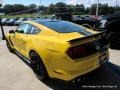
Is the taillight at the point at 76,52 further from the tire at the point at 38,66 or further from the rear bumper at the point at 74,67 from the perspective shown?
the tire at the point at 38,66

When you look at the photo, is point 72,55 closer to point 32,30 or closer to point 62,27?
point 62,27

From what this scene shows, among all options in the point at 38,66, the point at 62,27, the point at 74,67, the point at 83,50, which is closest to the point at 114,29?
the point at 62,27

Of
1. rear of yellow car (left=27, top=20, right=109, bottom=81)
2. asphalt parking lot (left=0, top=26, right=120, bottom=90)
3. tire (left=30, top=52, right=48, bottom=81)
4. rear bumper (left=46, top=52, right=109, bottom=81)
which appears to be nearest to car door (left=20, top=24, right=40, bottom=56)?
tire (left=30, top=52, right=48, bottom=81)

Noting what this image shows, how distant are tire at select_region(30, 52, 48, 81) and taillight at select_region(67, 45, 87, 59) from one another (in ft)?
3.18

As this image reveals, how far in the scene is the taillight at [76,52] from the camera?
14.4 feet

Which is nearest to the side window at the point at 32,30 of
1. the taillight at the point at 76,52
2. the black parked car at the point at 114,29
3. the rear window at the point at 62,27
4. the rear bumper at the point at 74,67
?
the rear window at the point at 62,27

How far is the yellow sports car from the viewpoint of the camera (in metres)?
4.41

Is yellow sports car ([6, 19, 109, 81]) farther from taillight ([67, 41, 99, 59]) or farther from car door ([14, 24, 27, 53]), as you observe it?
car door ([14, 24, 27, 53])

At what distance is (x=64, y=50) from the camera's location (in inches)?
173

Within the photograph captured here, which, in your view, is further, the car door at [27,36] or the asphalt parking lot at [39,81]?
the car door at [27,36]

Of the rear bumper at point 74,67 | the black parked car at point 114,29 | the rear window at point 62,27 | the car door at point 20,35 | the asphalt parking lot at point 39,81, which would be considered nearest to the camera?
the rear bumper at point 74,67

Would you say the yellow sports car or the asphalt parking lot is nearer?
the yellow sports car

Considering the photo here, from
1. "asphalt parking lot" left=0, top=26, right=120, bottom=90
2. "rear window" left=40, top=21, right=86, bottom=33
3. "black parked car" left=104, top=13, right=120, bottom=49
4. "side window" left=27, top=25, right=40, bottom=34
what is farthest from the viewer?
"black parked car" left=104, top=13, right=120, bottom=49

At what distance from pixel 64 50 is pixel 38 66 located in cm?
122
